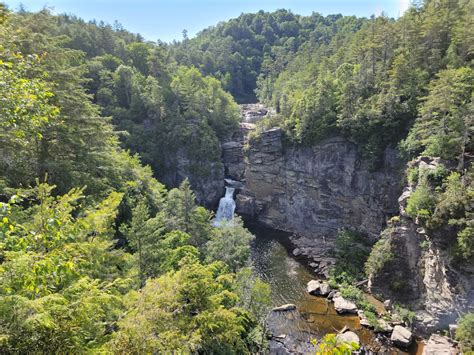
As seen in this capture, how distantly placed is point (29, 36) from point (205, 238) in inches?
798

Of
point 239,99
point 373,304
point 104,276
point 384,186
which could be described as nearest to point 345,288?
point 373,304

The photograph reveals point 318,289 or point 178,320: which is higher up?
point 178,320

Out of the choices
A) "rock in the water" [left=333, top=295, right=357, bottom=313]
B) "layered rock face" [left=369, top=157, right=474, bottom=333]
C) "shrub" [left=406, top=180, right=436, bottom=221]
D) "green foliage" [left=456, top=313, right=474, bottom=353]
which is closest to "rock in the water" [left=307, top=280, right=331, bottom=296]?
"rock in the water" [left=333, top=295, right=357, bottom=313]

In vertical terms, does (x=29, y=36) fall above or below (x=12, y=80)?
above

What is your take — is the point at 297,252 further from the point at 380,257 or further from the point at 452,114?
the point at 452,114

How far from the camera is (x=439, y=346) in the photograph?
24.1 metres

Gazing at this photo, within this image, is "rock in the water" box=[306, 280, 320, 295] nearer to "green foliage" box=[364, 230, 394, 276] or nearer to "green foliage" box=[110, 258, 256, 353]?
"green foliage" box=[364, 230, 394, 276]

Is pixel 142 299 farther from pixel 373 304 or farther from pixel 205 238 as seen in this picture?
pixel 373 304

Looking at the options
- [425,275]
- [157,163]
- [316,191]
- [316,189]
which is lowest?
[425,275]

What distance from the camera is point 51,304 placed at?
21.7 feet

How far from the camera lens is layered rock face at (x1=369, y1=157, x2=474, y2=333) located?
2445 centimetres

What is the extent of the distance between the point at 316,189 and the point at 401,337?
76.6 ft

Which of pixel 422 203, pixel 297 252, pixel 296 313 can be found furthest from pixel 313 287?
pixel 422 203

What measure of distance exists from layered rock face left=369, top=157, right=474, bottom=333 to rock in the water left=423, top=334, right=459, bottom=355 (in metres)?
1.16
